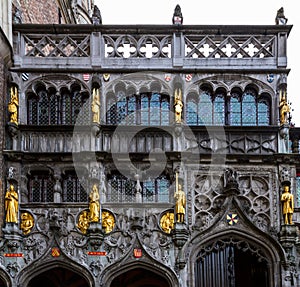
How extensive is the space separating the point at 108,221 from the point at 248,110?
21.5 feet

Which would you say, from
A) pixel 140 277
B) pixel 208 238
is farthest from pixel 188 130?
pixel 140 277

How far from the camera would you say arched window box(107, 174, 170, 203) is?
29.0 metres

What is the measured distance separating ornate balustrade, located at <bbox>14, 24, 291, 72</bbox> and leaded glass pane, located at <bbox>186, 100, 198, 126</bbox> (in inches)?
54.8

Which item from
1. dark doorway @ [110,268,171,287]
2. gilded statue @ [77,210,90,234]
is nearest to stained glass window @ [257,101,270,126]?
dark doorway @ [110,268,171,287]

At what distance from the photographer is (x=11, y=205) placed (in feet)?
91.4

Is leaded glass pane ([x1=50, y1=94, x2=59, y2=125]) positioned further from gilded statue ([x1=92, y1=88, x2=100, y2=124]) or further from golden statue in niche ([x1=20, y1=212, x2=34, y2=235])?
golden statue in niche ([x1=20, y1=212, x2=34, y2=235])

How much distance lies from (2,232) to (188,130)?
24.4ft

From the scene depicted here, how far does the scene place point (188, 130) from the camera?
29.1 m

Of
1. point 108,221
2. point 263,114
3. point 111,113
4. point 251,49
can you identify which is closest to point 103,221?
point 108,221

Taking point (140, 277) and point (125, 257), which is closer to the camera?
point (125, 257)

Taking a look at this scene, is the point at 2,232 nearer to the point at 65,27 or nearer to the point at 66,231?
the point at 66,231

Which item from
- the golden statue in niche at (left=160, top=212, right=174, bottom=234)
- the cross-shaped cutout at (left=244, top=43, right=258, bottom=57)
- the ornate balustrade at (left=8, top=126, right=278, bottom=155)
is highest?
the cross-shaped cutout at (left=244, top=43, right=258, bottom=57)

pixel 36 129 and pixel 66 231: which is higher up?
pixel 36 129

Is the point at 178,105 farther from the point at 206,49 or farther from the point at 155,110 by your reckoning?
the point at 206,49
